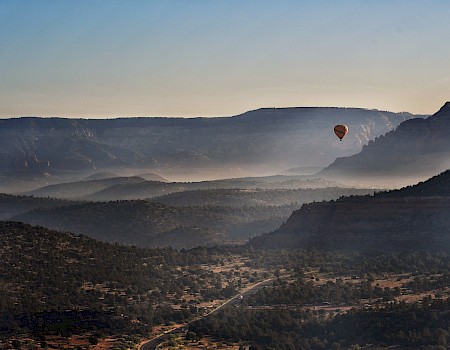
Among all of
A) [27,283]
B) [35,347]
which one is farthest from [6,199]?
[35,347]

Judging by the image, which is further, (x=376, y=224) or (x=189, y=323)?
(x=376, y=224)

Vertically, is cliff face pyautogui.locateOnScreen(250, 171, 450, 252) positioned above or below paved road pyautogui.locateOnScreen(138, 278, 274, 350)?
above

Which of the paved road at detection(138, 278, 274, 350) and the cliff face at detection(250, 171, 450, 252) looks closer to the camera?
the paved road at detection(138, 278, 274, 350)

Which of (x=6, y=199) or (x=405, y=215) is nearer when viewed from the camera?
(x=405, y=215)

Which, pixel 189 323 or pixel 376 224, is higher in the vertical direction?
pixel 376 224

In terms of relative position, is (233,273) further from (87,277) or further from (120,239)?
(120,239)

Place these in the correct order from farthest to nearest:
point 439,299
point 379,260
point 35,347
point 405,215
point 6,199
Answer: point 6,199 → point 405,215 → point 379,260 → point 439,299 → point 35,347

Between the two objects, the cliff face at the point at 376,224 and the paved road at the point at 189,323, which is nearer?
the paved road at the point at 189,323

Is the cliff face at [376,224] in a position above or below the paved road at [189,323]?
above
